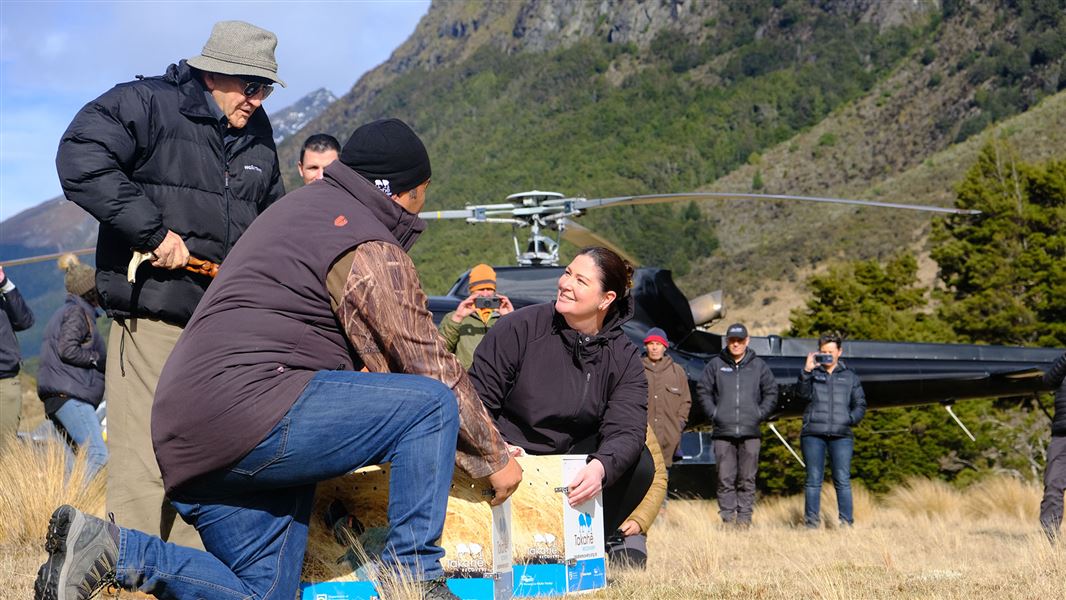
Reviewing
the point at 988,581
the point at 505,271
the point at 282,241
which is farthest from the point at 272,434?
the point at 505,271

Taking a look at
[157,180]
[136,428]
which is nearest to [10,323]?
[136,428]

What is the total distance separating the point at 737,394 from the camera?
9.78m

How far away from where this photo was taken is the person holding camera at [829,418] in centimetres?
969

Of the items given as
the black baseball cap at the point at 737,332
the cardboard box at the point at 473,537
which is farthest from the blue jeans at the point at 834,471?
the cardboard box at the point at 473,537

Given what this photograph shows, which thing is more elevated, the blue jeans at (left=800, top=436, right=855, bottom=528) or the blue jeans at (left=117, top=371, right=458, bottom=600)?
the blue jeans at (left=117, top=371, right=458, bottom=600)

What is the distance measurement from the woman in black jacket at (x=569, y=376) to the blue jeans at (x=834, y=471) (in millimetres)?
5685

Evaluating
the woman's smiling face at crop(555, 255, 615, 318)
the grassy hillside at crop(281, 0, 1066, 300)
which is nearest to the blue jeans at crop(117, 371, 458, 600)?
the woman's smiling face at crop(555, 255, 615, 318)

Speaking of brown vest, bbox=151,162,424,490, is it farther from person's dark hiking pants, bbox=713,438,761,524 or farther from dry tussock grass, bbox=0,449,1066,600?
person's dark hiking pants, bbox=713,438,761,524

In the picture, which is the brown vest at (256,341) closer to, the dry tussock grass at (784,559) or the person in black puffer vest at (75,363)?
the dry tussock grass at (784,559)

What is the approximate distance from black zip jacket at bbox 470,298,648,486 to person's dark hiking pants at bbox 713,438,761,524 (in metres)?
5.64

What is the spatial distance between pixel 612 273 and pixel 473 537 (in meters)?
1.42

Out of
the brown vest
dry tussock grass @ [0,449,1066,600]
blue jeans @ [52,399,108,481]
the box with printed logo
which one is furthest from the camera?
blue jeans @ [52,399,108,481]

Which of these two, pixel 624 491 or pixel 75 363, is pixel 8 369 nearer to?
pixel 75 363

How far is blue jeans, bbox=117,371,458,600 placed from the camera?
2.98 metres
